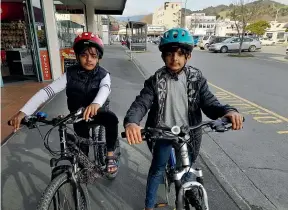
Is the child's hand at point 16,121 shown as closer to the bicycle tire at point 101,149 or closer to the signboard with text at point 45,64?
the bicycle tire at point 101,149

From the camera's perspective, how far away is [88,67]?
2328 millimetres

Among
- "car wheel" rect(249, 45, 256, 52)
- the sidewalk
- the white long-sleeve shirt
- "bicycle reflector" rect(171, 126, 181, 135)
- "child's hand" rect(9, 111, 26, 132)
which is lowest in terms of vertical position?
the sidewalk

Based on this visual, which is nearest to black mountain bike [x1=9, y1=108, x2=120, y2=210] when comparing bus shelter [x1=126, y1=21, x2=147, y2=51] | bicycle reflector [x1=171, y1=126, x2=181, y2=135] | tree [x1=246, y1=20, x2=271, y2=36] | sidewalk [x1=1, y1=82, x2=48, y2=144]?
bicycle reflector [x1=171, y1=126, x2=181, y2=135]

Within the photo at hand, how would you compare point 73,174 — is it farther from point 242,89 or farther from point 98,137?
point 242,89

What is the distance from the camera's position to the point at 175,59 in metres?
1.86

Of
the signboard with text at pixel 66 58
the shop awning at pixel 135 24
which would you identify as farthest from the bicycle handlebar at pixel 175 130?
the shop awning at pixel 135 24

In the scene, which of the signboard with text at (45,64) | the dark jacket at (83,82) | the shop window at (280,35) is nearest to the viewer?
the dark jacket at (83,82)

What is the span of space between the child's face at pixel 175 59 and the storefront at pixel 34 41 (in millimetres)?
7527

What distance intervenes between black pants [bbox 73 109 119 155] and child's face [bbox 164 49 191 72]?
823 mm

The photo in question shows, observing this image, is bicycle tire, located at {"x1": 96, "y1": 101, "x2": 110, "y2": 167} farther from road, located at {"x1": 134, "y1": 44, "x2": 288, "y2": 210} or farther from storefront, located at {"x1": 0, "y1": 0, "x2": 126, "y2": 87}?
storefront, located at {"x1": 0, "y1": 0, "x2": 126, "y2": 87}

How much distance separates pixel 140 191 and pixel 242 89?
6645 mm

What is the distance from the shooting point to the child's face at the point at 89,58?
226 cm

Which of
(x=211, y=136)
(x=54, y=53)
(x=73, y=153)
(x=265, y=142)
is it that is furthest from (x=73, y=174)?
(x=54, y=53)

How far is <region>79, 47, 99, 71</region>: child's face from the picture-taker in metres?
2.26
